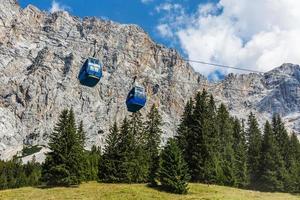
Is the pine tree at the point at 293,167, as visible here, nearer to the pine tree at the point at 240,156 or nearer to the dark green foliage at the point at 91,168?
the pine tree at the point at 240,156

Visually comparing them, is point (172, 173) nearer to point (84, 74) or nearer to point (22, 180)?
point (84, 74)

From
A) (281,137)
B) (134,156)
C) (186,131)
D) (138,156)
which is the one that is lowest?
(134,156)

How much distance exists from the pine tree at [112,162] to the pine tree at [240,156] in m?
27.7

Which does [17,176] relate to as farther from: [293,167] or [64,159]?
[293,167]

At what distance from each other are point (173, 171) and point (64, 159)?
1953 cm

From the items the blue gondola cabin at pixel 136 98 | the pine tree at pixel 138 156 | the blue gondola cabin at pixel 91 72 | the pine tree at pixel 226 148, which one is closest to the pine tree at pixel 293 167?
the pine tree at pixel 226 148

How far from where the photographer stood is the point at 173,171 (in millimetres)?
66438

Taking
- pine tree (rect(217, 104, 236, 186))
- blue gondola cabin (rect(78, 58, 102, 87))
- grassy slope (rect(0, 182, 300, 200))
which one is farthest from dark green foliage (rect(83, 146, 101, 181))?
blue gondola cabin (rect(78, 58, 102, 87))

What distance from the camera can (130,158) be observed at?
279 feet

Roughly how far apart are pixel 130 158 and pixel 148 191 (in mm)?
21997

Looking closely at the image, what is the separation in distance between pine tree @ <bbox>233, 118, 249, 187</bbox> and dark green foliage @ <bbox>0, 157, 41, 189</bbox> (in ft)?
201

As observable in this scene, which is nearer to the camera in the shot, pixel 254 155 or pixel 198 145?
pixel 198 145

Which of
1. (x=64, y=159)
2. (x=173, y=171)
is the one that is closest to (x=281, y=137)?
(x=173, y=171)

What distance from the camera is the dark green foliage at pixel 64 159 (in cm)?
7162
